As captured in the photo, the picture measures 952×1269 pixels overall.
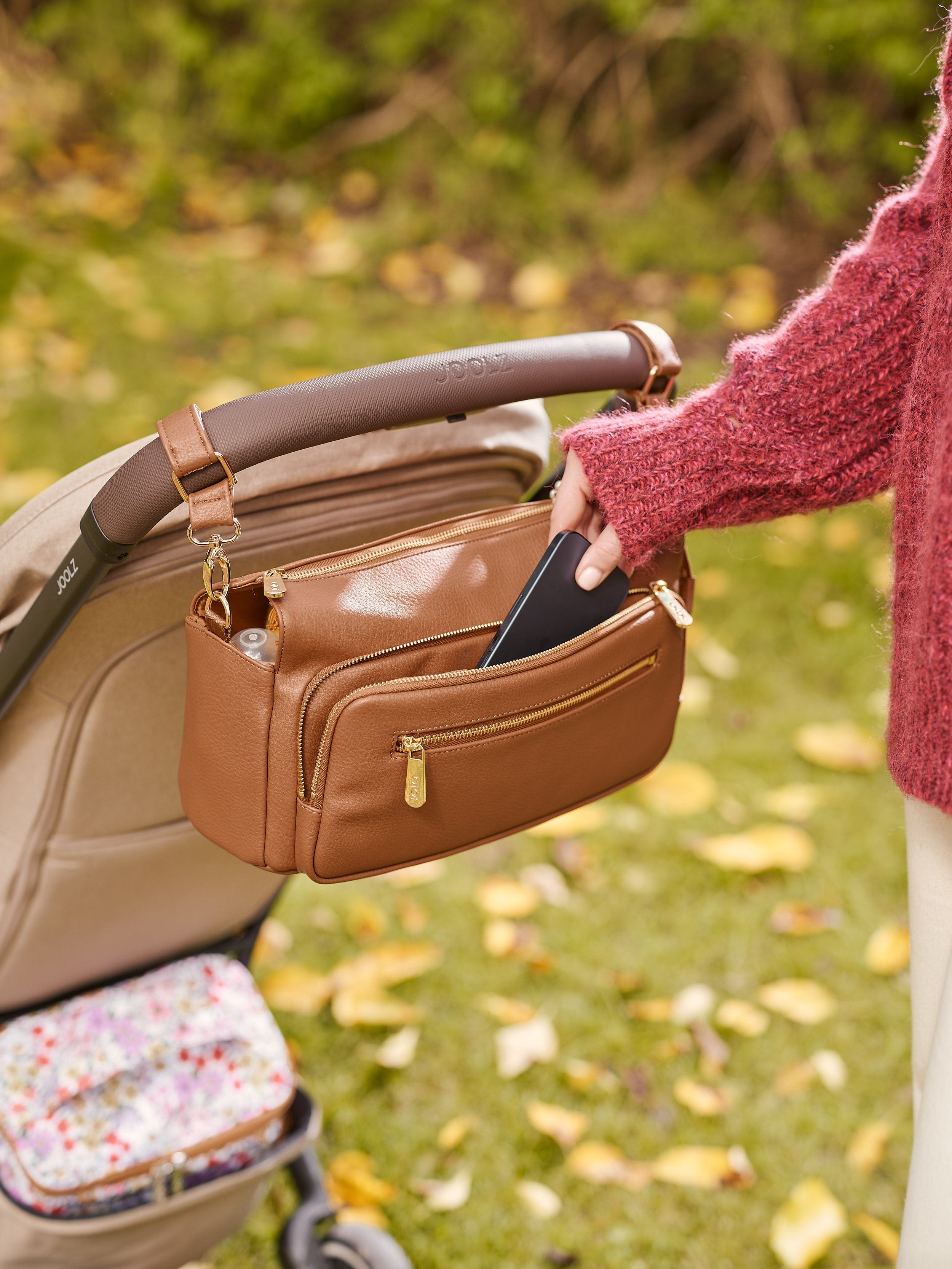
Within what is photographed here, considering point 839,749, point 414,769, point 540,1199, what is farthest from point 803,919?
point 414,769

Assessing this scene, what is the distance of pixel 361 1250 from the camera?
5.05 ft

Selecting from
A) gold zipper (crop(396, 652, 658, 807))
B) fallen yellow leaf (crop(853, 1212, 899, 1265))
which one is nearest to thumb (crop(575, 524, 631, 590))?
gold zipper (crop(396, 652, 658, 807))

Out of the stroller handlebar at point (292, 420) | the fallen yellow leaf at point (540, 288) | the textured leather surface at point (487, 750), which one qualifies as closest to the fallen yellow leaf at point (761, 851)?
the textured leather surface at point (487, 750)

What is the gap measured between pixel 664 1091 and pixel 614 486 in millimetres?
1228

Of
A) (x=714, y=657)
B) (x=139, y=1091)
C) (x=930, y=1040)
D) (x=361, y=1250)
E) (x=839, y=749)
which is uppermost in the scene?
(x=930, y=1040)

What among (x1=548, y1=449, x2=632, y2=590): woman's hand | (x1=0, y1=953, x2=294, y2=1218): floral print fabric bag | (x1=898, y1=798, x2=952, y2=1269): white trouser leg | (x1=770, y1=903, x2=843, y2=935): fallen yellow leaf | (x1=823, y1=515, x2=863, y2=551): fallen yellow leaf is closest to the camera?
(x1=898, y1=798, x2=952, y2=1269): white trouser leg

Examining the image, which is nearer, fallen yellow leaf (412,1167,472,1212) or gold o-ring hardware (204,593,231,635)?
gold o-ring hardware (204,593,231,635)

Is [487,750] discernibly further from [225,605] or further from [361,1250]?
[361,1250]

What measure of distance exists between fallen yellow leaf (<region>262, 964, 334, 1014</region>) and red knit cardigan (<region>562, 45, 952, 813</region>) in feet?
3.98

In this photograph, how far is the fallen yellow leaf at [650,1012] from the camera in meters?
2.07

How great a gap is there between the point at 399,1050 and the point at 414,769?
105 cm

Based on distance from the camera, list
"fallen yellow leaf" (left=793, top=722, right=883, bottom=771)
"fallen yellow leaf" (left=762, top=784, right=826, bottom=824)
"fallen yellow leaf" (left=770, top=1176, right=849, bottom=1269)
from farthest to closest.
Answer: "fallen yellow leaf" (left=793, top=722, right=883, bottom=771), "fallen yellow leaf" (left=762, top=784, right=826, bottom=824), "fallen yellow leaf" (left=770, top=1176, right=849, bottom=1269)

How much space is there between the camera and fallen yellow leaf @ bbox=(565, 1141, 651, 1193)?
1810 millimetres

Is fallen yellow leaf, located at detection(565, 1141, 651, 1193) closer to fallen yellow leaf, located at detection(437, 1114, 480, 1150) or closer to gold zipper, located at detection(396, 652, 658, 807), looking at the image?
fallen yellow leaf, located at detection(437, 1114, 480, 1150)
